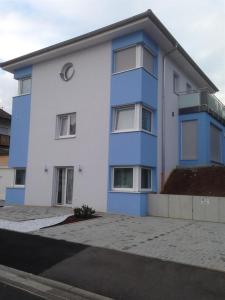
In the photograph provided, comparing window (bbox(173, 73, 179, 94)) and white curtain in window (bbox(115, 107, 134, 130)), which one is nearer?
white curtain in window (bbox(115, 107, 134, 130))

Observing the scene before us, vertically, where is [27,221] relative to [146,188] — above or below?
below

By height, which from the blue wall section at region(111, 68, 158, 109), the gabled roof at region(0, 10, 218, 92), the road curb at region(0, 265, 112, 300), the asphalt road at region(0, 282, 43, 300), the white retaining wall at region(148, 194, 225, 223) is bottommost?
the asphalt road at region(0, 282, 43, 300)

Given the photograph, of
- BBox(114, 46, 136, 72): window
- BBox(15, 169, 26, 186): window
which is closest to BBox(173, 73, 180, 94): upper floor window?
BBox(114, 46, 136, 72): window

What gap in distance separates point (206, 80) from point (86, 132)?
9.90 metres

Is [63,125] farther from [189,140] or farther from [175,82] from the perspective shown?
[189,140]

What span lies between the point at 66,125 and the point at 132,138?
4214 mm

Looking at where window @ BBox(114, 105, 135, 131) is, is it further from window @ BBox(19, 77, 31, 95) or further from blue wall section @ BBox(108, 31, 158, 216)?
window @ BBox(19, 77, 31, 95)

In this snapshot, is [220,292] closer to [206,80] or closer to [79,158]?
[79,158]

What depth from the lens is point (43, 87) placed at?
724 inches

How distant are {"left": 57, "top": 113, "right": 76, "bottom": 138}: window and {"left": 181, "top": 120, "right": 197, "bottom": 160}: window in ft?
18.9

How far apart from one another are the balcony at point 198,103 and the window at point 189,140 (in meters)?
0.70

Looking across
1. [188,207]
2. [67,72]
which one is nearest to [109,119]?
[67,72]

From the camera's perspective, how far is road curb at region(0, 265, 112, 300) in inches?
212

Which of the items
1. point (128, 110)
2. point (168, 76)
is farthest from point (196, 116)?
point (128, 110)
